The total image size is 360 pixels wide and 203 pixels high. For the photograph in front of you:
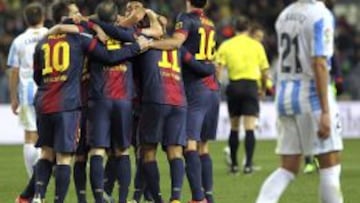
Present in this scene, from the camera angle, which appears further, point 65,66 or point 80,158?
point 80,158

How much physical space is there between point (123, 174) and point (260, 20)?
2178 cm

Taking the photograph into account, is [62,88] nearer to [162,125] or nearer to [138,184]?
[162,125]

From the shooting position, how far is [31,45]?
602 inches

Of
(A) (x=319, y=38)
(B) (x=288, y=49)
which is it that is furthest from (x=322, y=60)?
(B) (x=288, y=49)

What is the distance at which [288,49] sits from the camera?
34.5 ft

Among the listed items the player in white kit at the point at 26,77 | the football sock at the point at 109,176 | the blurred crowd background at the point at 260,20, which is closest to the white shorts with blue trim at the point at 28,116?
the player in white kit at the point at 26,77

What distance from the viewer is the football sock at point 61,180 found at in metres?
12.3

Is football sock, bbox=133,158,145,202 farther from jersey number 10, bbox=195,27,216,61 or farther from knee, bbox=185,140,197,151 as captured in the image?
jersey number 10, bbox=195,27,216,61

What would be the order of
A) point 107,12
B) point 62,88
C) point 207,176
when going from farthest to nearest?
point 207,176 → point 107,12 → point 62,88

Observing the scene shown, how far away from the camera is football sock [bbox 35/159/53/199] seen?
41.3 ft

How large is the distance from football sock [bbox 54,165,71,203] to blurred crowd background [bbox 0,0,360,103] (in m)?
18.6

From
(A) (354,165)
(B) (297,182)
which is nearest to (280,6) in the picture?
(A) (354,165)

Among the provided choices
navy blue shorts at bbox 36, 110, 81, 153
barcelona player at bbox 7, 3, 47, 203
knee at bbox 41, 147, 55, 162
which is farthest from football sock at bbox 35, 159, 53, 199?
barcelona player at bbox 7, 3, 47, 203

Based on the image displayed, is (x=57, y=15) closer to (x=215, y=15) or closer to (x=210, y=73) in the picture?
(x=210, y=73)
